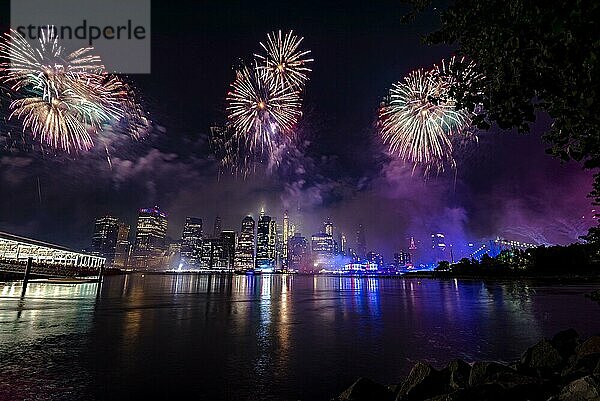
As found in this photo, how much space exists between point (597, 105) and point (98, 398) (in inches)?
637

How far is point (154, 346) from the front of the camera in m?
20.8

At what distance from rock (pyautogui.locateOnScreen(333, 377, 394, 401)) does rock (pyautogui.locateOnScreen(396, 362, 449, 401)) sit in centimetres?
37

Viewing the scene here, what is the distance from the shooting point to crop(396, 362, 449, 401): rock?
10516mm

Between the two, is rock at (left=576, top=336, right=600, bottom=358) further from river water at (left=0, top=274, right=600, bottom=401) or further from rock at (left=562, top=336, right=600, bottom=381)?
river water at (left=0, top=274, right=600, bottom=401)

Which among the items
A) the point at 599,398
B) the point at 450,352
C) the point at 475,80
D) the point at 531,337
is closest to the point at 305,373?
the point at 450,352

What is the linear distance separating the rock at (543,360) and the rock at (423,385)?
4.01 m

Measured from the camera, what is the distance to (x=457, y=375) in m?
11.4

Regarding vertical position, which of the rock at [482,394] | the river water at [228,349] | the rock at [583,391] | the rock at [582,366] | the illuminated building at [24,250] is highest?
the illuminated building at [24,250]

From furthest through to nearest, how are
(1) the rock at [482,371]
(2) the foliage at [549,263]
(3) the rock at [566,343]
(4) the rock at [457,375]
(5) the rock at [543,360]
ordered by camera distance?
(2) the foliage at [549,263] → (3) the rock at [566,343] → (5) the rock at [543,360] → (4) the rock at [457,375] → (1) the rock at [482,371]

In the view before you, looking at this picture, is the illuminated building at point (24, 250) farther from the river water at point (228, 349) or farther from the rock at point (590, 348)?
the rock at point (590, 348)

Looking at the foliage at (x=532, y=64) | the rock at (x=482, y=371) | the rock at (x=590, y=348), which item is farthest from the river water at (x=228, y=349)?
the foliage at (x=532, y=64)

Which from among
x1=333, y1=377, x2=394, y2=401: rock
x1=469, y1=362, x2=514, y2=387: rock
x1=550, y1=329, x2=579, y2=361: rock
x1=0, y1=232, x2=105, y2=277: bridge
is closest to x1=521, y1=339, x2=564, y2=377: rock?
x1=550, y1=329, x2=579, y2=361: rock

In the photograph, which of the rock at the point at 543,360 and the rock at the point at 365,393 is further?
the rock at the point at 543,360

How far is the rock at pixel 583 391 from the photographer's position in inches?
277
